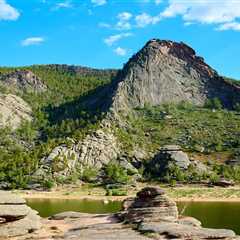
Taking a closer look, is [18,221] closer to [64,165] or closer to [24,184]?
[24,184]

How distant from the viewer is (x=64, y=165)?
650 feet

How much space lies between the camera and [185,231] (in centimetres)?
5594

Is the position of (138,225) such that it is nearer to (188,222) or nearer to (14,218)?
(188,222)

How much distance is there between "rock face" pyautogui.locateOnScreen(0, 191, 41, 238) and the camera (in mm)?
56469

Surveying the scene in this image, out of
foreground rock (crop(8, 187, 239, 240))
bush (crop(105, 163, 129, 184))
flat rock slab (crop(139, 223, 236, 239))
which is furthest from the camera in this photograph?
bush (crop(105, 163, 129, 184))

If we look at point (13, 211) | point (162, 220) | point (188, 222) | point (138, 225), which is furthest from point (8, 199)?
point (188, 222)

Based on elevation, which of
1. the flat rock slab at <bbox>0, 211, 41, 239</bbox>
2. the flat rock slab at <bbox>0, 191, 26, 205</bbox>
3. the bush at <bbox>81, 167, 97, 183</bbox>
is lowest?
the flat rock slab at <bbox>0, 211, 41, 239</bbox>

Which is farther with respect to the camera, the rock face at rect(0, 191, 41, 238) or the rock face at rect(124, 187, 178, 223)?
the rock face at rect(124, 187, 178, 223)

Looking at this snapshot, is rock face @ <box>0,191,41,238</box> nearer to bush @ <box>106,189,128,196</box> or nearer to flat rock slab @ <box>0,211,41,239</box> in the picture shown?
flat rock slab @ <box>0,211,41,239</box>

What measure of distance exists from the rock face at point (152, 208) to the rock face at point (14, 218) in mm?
11961

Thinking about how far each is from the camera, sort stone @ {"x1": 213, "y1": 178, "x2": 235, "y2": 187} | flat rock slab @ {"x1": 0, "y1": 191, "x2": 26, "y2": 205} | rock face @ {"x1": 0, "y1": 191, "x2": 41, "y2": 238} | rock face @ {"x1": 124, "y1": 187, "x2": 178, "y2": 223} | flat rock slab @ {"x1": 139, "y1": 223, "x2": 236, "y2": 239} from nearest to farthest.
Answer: flat rock slab @ {"x1": 139, "y1": 223, "x2": 236, "y2": 239}
rock face @ {"x1": 0, "y1": 191, "x2": 41, "y2": 238}
flat rock slab @ {"x1": 0, "y1": 191, "x2": 26, "y2": 205}
rock face @ {"x1": 124, "y1": 187, "x2": 178, "y2": 223}
stone @ {"x1": 213, "y1": 178, "x2": 235, "y2": 187}

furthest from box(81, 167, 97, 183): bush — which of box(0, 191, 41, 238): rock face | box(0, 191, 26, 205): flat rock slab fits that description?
box(0, 191, 26, 205): flat rock slab

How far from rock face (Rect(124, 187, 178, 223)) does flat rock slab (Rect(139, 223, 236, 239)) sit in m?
5.01

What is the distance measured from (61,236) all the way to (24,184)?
12313 centimetres
